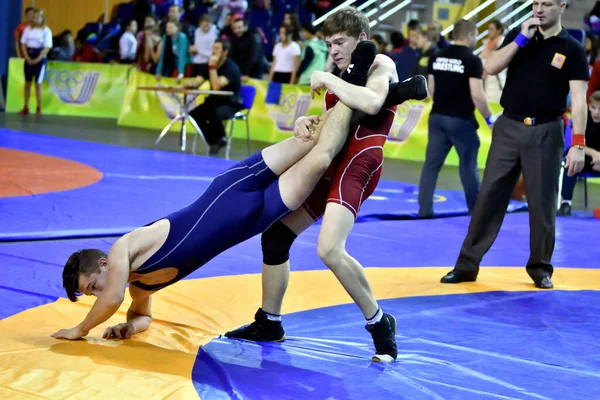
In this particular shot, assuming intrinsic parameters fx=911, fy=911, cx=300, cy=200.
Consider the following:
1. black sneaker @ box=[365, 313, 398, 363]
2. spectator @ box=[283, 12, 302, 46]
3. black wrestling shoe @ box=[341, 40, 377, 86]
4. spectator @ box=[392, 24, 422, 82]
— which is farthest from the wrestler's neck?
spectator @ box=[283, 12, 302, 46]

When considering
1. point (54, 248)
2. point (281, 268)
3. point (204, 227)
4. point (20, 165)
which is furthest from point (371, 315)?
point (20, 165)

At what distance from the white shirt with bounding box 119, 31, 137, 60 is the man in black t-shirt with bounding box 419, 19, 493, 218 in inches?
386

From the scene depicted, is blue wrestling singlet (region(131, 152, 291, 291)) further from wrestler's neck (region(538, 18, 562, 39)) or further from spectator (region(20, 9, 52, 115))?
spectator (region(20, 9, 52, 115))

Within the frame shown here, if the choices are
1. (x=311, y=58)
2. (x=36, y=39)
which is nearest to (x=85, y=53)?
(x=36, y=39)

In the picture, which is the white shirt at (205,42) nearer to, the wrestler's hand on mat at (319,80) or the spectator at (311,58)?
the spectator at (311,58)

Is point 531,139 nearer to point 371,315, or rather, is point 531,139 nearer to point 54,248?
point 371,315

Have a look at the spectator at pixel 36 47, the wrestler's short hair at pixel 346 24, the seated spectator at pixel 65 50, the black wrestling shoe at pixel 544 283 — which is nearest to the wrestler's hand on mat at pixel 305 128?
the wrestler's short hair at pixel 346 24

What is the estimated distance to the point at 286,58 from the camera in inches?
513

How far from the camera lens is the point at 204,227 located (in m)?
3.45

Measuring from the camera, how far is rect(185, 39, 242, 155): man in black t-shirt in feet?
35.4

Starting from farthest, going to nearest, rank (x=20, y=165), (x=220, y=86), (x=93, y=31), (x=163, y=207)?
(x=93, y=31) < (x=220, y=86) < (x=20, y=165) < (x=163, y=207)

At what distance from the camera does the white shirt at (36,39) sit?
14.9 metres

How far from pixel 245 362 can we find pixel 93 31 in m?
15.4

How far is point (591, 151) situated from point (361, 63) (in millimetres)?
4904
